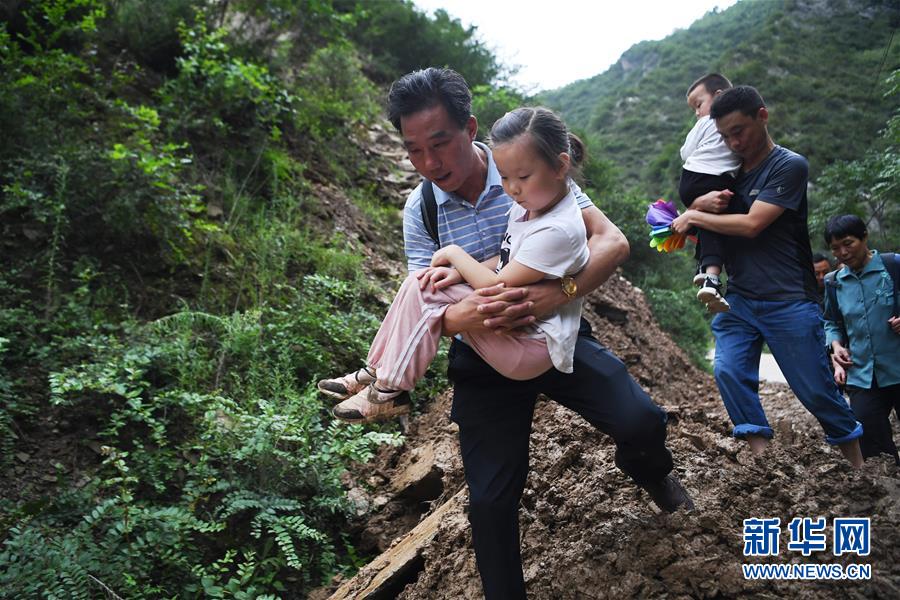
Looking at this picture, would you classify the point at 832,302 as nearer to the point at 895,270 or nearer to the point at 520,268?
the point at 895,270

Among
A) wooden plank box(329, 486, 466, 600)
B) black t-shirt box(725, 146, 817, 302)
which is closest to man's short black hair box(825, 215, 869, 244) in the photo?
black t-shirt box(725, 146, 817, 302)

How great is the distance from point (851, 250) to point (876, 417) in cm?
93

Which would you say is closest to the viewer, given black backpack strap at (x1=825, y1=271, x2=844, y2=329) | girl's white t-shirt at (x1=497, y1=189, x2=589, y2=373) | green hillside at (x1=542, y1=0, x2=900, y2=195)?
girl's white t-shirt at (x1=497, y1=189, x2=589, y2=373)

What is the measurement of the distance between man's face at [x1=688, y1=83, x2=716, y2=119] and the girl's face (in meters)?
1.81

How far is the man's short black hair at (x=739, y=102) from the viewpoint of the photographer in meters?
2.69

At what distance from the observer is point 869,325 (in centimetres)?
319

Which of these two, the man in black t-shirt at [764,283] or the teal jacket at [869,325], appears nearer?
the man in black t-shirt at [764,283]

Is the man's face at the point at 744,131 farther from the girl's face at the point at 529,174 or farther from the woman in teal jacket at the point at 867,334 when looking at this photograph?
the girl's face at the point at 529,174

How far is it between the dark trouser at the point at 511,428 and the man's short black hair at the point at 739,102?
1.48m

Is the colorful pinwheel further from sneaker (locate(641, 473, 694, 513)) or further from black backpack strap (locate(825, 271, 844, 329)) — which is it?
sneaker (locate(641, 473, 694, 513))

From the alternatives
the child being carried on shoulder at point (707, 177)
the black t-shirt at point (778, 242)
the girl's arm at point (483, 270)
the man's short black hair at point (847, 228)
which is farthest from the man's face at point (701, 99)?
the girl's arm at point (483, 270)

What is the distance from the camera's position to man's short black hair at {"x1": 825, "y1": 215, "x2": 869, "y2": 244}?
3.22 metres

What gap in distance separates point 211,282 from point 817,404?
4.22 meters

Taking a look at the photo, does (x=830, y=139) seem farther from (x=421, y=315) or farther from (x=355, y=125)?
(x=421, y=315)
